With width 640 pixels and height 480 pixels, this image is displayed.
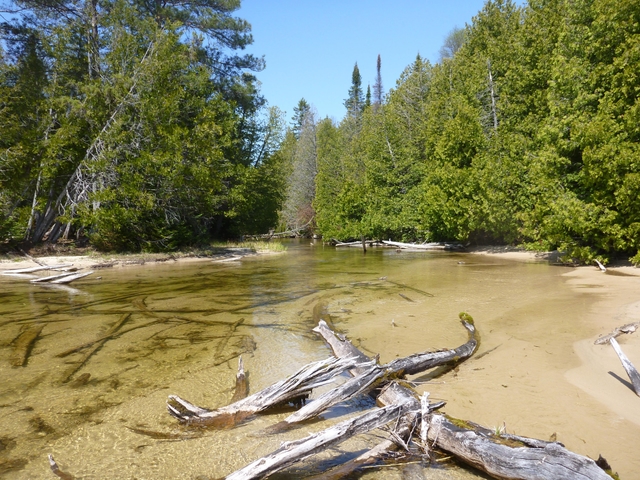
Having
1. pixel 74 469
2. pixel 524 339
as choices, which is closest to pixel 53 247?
pixel 74 469

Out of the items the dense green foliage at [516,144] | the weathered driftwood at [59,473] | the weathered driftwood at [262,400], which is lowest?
the weathered driftwood at [59,473]

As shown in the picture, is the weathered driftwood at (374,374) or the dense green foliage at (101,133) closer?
the weathered driftwood at (374,374)

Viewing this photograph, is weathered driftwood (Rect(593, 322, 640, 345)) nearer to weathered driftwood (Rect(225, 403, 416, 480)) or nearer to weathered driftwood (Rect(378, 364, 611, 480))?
weathered driftwood (Rect(378, 364, 611, 480))

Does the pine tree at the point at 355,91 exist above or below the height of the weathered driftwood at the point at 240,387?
above

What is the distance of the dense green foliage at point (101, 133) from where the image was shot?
1936 cm

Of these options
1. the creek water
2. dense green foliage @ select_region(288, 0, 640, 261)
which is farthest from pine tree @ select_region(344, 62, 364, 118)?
the creek water

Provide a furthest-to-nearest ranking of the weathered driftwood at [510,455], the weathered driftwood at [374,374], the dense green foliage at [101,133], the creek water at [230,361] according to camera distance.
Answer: the dense green foliage at [101,133]
the weathered driftwood at [374,374]
the creek water at [230,361]
the weathered driftwood at [510,455]

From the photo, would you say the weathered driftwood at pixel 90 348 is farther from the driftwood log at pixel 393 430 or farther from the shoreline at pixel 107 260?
the shoreline at pixel 107 260

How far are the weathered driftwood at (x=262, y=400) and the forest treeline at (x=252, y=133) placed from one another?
44.2ft

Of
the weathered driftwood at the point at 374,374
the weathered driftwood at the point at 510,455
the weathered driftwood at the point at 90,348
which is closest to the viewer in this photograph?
the weathered driftwood at the point at 510,455

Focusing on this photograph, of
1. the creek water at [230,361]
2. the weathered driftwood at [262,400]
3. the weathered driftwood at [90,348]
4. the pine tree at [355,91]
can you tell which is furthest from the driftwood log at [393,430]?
the pine tree at [355,91]

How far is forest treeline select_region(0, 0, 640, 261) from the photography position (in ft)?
48.1

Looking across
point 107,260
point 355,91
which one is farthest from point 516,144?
point 355,91

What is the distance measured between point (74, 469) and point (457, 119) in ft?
85.5
